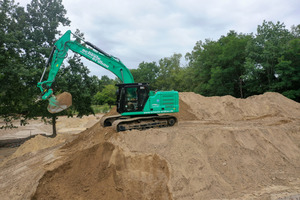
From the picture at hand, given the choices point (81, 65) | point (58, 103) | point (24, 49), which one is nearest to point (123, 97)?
point (58, 103)

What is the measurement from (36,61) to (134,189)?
11.6 m

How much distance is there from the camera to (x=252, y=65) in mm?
23484

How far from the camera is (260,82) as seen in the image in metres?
25.9

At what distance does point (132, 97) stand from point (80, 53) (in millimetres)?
3113

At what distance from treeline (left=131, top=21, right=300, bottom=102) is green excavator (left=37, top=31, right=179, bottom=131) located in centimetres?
1752

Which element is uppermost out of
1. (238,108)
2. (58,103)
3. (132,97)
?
(132,97)

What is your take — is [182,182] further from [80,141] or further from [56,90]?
[56,90]

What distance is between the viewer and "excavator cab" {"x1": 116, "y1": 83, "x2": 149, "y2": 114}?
365 inches

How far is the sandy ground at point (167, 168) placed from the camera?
6934 millimetres

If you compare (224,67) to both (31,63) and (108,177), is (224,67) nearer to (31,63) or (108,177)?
(31,63)

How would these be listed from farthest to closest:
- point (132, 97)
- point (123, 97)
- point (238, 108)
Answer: point (238, 108) → point (132, 97) → point (123, 97)

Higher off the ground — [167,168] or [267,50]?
[267,50]

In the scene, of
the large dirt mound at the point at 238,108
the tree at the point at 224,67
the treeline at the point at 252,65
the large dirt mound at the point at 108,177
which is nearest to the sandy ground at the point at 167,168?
the large dirt mound at the point at 108,177

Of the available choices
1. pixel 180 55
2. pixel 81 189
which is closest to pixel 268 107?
pixel 81 189
